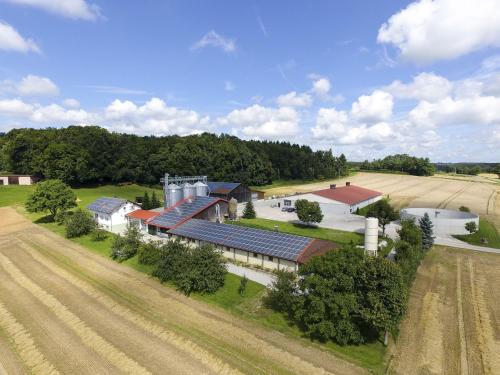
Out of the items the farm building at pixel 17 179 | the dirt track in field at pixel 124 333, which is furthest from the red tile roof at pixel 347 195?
the farm building at pixel 17 179

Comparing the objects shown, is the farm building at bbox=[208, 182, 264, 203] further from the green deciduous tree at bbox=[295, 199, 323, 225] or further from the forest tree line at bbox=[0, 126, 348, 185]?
the forest tree line at bbox=[0, 126, 348, 185]

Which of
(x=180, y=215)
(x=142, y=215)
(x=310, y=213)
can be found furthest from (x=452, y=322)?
(x=142, y=215)

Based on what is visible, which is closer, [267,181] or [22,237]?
[22,237]

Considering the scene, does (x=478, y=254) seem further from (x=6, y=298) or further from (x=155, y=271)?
(x=6, y=298)

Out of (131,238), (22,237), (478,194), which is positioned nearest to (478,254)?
(131,238)

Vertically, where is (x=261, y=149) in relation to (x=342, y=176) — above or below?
above

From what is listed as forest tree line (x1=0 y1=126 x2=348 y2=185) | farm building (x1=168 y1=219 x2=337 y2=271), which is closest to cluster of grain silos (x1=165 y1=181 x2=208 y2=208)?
farm building (x1=168 y1=219 x2=337 y2=271)

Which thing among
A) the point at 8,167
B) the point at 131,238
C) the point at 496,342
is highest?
the point at 8,167
